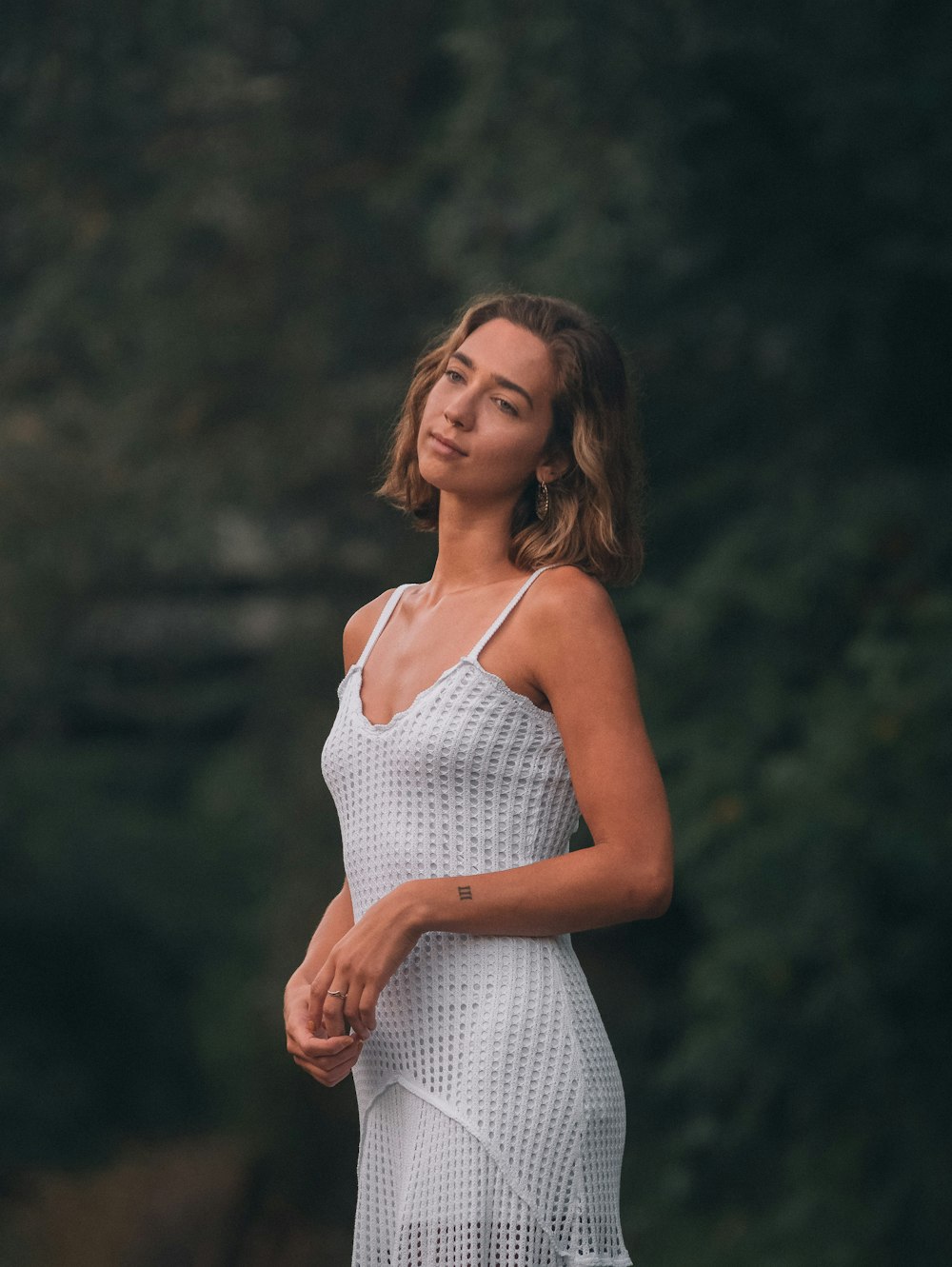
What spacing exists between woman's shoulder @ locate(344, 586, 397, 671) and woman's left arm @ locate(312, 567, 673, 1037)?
1.02ft

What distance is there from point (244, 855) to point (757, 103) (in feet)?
19.9

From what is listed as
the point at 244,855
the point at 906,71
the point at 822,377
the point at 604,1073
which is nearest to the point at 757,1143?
the point at 822,377

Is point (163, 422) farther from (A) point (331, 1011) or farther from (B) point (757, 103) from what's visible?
(A) point (331, 1011)

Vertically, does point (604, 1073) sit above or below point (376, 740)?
below

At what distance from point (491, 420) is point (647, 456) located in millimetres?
3364

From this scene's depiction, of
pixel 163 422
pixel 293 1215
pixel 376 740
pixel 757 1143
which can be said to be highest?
pixel 163 422

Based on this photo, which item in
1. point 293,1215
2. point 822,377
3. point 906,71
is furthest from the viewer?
point 293,1215

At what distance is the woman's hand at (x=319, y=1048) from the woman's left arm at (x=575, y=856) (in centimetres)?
3

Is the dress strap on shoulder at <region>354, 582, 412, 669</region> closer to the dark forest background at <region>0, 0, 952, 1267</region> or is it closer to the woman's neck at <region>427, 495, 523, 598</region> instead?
the woman's neck at <region>427, 495, 523, 598</region>

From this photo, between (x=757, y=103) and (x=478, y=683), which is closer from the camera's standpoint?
(x=478, y=683)

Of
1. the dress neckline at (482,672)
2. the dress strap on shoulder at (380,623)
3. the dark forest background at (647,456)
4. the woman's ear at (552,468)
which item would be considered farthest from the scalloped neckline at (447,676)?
the dark forest background at (647,456)

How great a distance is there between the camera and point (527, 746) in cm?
181

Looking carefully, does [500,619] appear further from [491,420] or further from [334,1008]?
[334,1008]

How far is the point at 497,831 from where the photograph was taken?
1.81 metres
